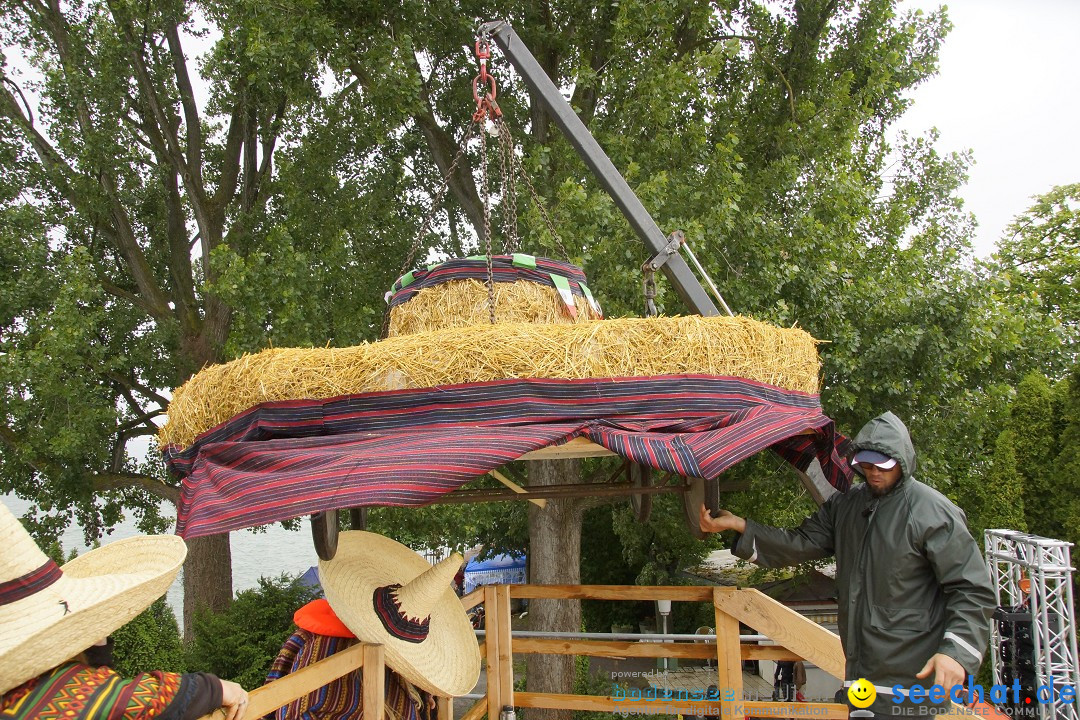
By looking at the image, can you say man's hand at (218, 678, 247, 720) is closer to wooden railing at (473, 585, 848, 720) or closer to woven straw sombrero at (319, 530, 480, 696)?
woven straw sombrero at (319, 530, 480, 696)

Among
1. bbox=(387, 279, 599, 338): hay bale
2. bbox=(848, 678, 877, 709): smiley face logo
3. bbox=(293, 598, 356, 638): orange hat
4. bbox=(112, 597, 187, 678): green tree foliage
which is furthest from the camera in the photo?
bbox=(112, 597, 187, 678): green tree foliage

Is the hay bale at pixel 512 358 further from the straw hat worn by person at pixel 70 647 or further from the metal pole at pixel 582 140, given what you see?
the metal pole at pixel 582 140

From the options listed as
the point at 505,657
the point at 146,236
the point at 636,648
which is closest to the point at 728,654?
the point at 636,648

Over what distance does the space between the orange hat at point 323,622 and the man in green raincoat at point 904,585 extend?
6.04ft

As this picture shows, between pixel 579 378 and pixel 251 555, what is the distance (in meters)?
25.3

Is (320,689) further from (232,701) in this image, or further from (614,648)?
(614,648)

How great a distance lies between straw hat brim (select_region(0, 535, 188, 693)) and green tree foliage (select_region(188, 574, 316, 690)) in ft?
22.8

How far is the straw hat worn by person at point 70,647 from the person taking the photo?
147 centimetres

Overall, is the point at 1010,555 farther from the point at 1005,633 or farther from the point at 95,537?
the point at 95,537

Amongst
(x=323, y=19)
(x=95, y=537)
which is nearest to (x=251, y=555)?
(x=95, y=537)

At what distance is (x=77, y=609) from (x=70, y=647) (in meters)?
0.08

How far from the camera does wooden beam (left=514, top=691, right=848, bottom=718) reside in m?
3.58

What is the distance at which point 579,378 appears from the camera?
87.6 inches

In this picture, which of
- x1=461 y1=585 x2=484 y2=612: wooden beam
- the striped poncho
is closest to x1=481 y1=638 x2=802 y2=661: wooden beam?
x1=461 y1=585 x2=484 y2=612: wooden beam
